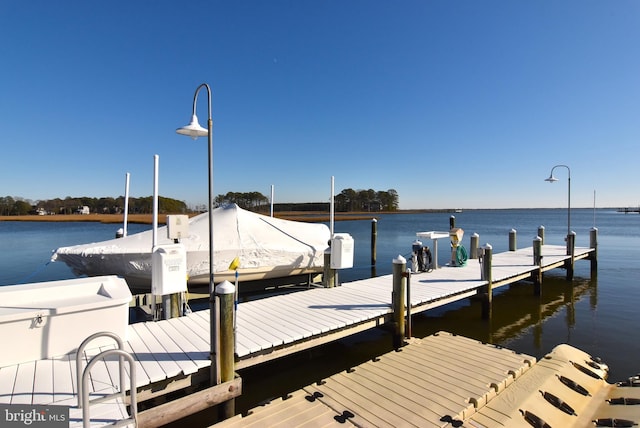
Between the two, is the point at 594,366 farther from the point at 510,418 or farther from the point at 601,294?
the point at 601,294

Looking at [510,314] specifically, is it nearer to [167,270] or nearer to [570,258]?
[570,258]

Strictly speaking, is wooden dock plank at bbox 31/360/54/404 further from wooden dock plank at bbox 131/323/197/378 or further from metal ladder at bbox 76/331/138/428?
wooden dock plank at bbox 131/323/197/378

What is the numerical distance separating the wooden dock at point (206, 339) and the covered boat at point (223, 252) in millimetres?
2338

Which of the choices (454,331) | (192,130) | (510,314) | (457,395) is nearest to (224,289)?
(192,130)

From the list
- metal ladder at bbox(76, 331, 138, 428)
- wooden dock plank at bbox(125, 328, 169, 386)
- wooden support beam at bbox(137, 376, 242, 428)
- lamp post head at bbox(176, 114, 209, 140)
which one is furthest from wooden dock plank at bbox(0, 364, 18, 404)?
lamp post head at bbox(176, 114, 209, 140)

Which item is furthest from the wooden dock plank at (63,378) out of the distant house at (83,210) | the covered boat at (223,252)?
the distant house at (83,210)

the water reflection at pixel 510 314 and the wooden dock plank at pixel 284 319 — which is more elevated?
the wooden dock plank at pixel 284 319

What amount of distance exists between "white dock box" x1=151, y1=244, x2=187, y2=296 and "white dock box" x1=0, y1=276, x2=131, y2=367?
545 millimetres

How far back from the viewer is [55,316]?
13.9ft

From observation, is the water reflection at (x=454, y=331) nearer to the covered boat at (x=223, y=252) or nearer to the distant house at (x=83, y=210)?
the covered boat at (x=223, y=252)

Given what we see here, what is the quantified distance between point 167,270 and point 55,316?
168cm

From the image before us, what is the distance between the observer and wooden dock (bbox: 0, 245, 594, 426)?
3598 millimetres

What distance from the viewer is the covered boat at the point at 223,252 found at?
8.72 m

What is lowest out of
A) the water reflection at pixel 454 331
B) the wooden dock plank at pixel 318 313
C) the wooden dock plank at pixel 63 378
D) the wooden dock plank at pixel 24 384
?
the water reflection at pixel 454 331
